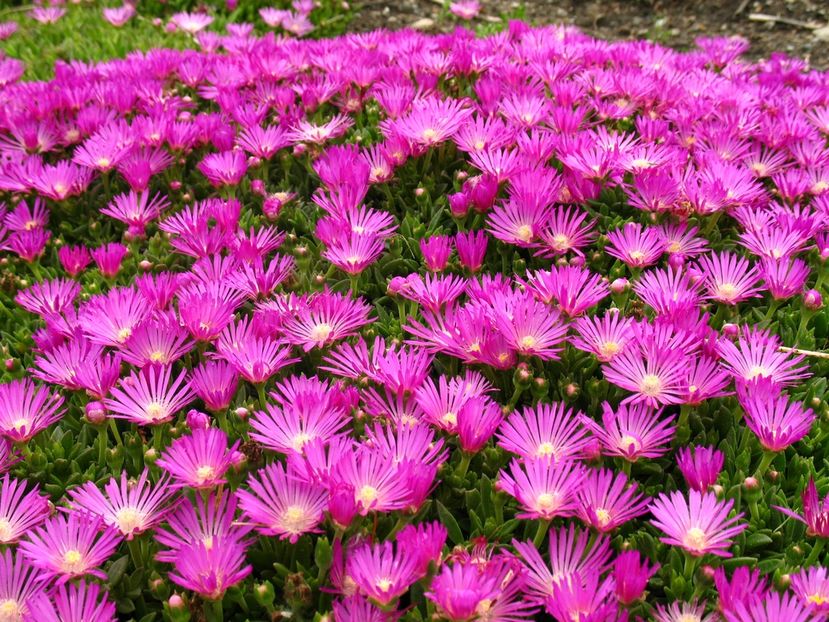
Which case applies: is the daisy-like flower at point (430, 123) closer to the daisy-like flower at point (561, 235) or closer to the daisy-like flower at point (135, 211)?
the daisy-like flower at point (561, 235)

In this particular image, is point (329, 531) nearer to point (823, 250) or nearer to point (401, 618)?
point (401, 618)

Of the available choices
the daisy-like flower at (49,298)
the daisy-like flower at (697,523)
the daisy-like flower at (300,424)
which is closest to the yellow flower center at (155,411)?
the daisy-like flower at (300,424)

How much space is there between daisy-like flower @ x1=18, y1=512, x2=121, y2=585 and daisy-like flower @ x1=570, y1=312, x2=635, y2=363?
952mm

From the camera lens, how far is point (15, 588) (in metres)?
1.26

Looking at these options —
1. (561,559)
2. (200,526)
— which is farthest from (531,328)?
(200,526)

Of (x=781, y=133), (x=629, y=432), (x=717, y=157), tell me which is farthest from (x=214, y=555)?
(x=781, y=133)

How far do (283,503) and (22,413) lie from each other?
64 cm

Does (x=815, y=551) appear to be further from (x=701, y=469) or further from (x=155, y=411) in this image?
(x=155, y=411)

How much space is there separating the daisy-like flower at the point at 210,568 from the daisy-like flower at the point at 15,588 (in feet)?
0.76

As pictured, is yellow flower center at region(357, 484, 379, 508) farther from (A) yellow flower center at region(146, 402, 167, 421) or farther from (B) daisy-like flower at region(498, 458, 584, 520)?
(A) yellow flower center at region(146, 402, 167, 421)

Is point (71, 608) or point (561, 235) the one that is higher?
point (561, 235)

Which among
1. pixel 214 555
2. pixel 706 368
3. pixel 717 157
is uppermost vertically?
pixel 717 157

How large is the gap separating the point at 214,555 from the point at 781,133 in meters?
2.12

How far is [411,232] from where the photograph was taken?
222 cm
